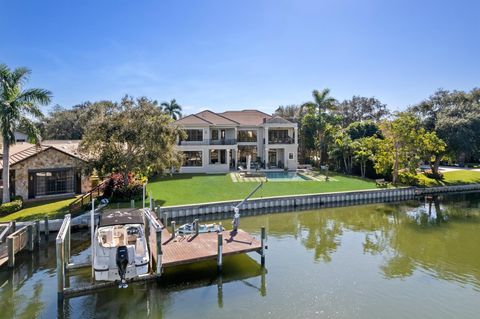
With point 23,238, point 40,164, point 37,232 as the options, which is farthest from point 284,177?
point 23,238

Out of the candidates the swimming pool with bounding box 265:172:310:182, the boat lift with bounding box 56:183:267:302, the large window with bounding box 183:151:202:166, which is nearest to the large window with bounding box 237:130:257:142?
the large window with bounding box 183:151:202:166

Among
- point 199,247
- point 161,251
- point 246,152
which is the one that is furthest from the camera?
point 246,152

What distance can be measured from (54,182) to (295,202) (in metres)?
18.8

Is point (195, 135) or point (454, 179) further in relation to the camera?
point (195, 135)

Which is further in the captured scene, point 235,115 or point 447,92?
point 447,92

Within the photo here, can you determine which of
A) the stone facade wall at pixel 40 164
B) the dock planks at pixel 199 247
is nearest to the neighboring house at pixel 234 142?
the stone facade wall at pixel 40 164

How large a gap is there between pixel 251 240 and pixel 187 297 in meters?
4.48

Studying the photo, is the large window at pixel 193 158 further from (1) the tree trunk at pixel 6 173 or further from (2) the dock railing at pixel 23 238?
(2) the dock railing at pixel 23 238

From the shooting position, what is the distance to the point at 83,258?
15906 millimetres

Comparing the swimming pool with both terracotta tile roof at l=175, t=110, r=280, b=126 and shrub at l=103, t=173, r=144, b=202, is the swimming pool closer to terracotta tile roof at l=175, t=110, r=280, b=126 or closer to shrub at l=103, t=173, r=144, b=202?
terracotta tile roof at l=175, t=110, r=280, b=126

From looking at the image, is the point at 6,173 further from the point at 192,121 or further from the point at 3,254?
the point at 192,121

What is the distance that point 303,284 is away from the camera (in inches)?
522

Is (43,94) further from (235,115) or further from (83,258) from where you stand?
(235,115)

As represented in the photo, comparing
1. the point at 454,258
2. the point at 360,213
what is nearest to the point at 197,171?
the point at 360,213
